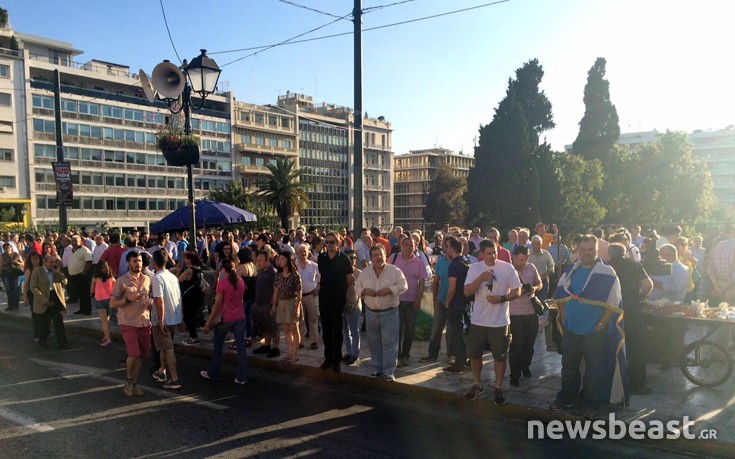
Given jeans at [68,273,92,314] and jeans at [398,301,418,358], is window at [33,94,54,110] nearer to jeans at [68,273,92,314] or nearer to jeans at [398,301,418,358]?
jeans at [68,273,92,314]

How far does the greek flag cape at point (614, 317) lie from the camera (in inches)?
239

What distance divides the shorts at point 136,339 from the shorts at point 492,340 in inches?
166

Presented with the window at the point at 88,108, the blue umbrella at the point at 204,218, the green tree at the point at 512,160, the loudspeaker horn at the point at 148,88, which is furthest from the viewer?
the window at the point at 88,108

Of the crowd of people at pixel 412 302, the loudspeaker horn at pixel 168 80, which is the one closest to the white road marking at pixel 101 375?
the crowd of people at pixel 412 302

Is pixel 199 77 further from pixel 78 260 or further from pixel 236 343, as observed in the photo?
pixel 78 260

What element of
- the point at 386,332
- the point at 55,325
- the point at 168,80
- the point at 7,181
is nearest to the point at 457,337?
the point at 386,332

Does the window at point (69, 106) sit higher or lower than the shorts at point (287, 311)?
higher

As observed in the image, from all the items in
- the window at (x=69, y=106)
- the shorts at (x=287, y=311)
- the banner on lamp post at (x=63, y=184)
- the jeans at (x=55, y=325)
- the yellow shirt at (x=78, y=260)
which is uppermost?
the window at (x=69, y=106)

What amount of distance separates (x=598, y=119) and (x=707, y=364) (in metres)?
59.0

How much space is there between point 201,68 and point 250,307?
4.78 m

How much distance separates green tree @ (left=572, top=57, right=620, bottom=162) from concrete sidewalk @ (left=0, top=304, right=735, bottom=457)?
5612 cm

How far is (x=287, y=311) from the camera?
870 centimetres

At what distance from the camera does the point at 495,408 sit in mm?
6582

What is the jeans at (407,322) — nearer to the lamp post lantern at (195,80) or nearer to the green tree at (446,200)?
the lamp post lantern at (195,80)
